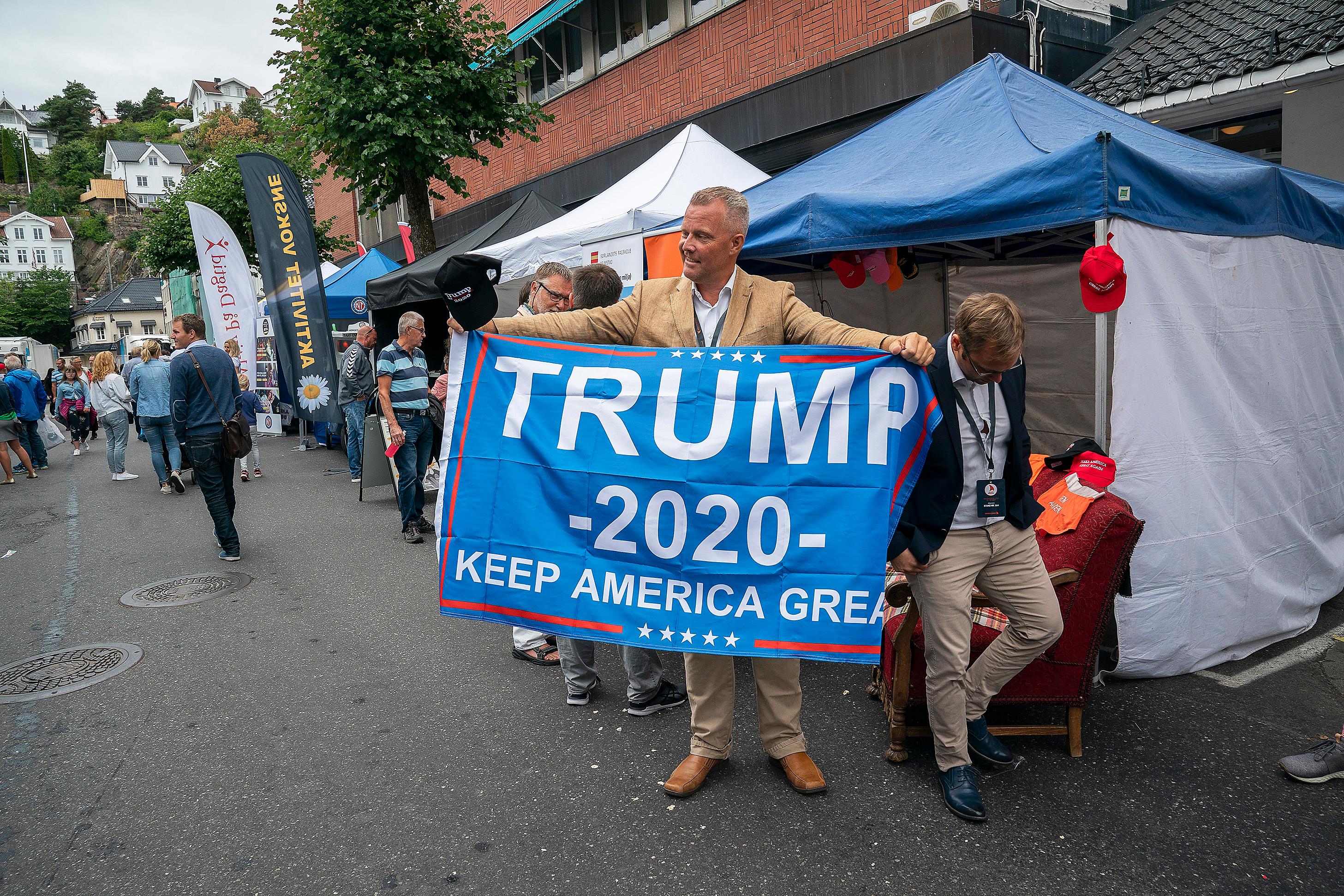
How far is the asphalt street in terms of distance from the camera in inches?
109

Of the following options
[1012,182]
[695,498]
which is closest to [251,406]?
[695,498]

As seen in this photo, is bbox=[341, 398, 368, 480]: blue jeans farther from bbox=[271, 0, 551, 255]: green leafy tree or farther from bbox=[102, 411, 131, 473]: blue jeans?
bbox=[271, 0, 551, 255]: green leafy tree

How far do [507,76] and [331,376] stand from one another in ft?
21.1

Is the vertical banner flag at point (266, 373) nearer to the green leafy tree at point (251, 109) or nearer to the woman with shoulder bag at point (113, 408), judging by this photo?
the woman with shoulder bag at point (113, 408)

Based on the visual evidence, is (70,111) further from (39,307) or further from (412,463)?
(412,463)

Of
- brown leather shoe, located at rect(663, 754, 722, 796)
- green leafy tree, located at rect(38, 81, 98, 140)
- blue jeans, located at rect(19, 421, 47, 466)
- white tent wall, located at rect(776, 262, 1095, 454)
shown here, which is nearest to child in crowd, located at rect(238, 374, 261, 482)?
blue jeans, located at rect(19, 421, 47, 466)

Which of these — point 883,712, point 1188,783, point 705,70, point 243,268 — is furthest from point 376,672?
point 243,268

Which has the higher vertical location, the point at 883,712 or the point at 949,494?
the point at 949,494

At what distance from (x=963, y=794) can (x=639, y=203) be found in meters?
6.18

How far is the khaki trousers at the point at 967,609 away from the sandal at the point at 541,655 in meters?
2.22

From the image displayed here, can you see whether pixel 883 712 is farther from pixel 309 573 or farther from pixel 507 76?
pixel 507 76

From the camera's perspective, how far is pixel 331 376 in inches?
468

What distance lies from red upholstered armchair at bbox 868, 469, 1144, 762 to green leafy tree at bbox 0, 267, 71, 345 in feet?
320

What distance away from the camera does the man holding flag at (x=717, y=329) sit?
116 inches
